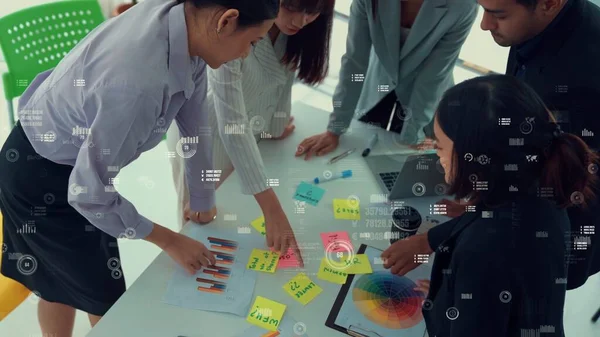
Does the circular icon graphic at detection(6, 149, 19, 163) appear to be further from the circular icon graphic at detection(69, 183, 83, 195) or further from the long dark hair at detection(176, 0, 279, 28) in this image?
the long dark hair at detection(176, 0, 279, 28)

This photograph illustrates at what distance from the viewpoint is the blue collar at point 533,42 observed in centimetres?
95

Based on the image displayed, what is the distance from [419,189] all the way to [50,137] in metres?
0.83

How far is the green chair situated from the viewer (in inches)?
57.1

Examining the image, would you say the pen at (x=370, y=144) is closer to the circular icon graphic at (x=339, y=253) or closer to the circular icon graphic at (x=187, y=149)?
the circular icon graphic at (x=339, y=253)

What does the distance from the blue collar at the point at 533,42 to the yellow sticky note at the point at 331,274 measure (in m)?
0.59

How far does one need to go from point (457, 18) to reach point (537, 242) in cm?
66

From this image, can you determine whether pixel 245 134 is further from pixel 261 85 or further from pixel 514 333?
pixel 514 333

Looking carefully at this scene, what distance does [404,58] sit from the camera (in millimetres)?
1335

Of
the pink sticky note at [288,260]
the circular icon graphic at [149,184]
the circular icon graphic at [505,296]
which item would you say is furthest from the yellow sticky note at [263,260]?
the circular icon graphic at [149,184]

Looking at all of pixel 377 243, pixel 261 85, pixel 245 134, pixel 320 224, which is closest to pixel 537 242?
pixel 377 243

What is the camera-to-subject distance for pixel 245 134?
110 centimetres

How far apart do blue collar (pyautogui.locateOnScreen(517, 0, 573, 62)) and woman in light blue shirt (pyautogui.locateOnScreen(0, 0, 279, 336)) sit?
1.75ft

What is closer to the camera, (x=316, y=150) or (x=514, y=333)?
(x=514, y=333)

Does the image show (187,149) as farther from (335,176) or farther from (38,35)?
(38,35)
